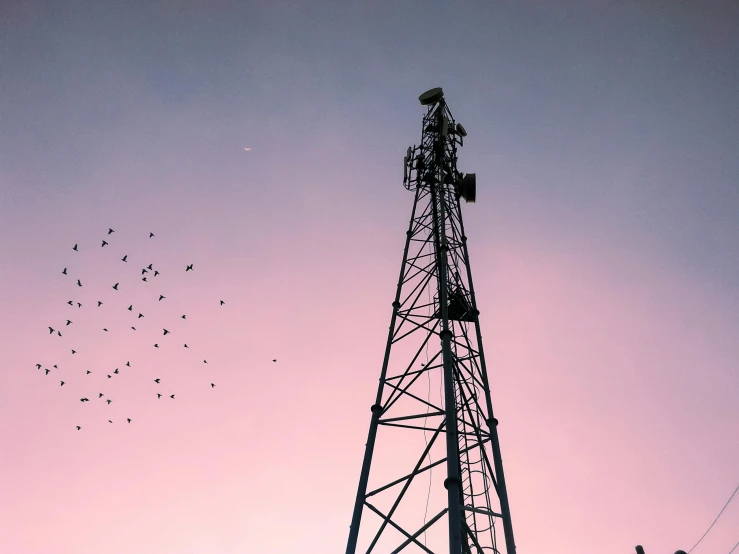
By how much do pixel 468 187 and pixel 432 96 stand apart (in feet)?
13.0

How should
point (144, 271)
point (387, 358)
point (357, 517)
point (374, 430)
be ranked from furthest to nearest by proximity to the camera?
1. point (144, 271)
2. point (387, 358)
3. point (374, 430)
4. point (357, 517)

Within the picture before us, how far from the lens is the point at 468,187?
14.6 m

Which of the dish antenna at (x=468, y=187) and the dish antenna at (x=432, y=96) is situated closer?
the dish antenna at (x=468, y=187)

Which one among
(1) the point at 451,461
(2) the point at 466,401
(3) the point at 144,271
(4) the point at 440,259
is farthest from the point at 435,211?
(3) the point at 144,271

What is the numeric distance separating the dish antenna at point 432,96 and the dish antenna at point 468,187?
11.7 ft

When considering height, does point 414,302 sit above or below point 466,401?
above

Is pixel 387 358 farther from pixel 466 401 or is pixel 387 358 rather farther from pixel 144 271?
pixel 144 271

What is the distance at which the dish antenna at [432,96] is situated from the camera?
16.4m

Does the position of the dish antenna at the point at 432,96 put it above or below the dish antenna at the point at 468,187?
above

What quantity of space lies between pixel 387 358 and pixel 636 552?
302 inches

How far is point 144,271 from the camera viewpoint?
22734mm

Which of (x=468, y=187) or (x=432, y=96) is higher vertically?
(x=432, y=96)

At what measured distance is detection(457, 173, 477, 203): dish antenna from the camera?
14.5 metres

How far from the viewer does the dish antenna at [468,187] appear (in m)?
14.5
